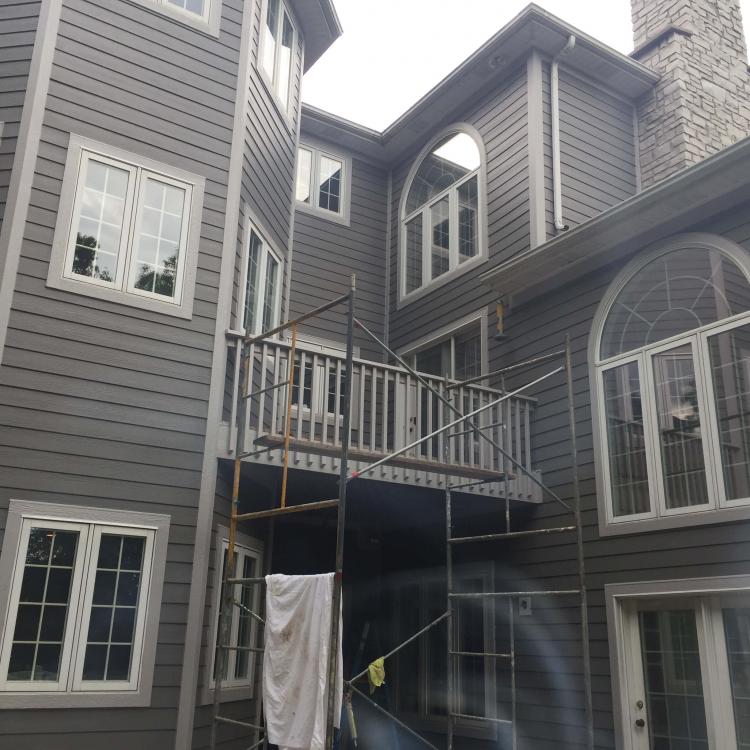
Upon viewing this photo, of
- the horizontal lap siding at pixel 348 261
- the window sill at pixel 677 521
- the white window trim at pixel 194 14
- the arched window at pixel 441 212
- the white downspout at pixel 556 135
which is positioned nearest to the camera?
the window sill at pixel 677 521

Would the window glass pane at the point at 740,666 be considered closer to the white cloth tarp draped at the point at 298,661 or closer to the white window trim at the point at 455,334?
the white cloth tarp draped at the point at 298,661

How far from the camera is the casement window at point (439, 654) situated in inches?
369

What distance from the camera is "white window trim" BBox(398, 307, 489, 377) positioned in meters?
10.4

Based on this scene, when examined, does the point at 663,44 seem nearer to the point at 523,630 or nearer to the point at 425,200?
the point at 425,200

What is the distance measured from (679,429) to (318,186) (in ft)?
23.7

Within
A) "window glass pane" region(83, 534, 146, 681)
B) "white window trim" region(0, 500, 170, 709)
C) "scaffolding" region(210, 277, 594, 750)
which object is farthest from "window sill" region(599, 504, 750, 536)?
"window glass pane" region(83, 534, 146, 681)

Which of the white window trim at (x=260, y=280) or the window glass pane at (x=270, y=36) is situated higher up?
the window glass pane at (x=270, y=36)

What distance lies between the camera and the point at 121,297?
7.50m

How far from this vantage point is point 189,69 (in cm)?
842

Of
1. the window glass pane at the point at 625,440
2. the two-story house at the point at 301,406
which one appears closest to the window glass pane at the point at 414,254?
the two-story house at the point at 301,406

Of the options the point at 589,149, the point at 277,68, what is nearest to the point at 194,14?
the point at 277,68

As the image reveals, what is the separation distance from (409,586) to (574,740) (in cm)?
354

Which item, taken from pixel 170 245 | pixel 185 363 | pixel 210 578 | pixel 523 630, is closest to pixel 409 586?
pixel 523 630

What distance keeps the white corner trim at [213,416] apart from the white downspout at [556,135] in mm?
3977
